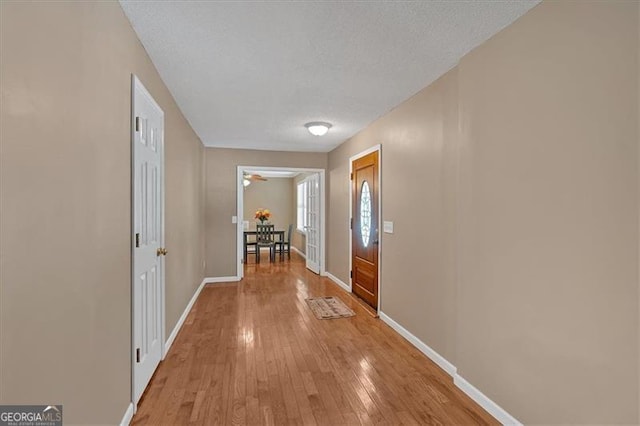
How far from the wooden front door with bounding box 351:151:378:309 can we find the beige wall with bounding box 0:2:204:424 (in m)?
2.77

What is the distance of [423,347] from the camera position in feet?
9.31

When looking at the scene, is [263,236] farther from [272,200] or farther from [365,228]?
[365,228]

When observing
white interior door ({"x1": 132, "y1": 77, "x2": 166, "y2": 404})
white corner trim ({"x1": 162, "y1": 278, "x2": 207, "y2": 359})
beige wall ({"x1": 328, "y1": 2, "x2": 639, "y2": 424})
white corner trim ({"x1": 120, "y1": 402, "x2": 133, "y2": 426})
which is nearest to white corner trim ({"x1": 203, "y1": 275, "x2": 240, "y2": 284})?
white corner trim ({"x1": 162, "y1": 278, "x2": 207, "y2": 359})

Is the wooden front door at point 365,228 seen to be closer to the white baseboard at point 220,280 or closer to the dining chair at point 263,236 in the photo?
the white baseboard at point 220,280

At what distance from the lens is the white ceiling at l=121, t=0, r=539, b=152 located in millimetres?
1785

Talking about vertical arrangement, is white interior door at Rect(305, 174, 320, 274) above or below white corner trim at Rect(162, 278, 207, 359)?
above

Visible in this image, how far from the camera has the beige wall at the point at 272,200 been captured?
388 inches

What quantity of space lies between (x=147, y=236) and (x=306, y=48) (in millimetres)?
1816

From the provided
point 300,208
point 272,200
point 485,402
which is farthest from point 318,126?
point 272,200

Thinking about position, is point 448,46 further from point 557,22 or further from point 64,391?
point 64,391

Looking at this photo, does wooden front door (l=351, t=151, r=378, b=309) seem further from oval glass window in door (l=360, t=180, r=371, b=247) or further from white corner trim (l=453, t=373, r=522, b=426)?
white corner trim (l=453, t=373, r=522, b=426)

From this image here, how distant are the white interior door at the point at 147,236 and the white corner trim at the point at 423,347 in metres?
2.30

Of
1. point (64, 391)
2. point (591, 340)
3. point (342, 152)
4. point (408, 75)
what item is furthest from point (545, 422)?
point (342, 152)

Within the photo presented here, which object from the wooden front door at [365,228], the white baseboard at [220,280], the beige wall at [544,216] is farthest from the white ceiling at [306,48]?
the white baseboard at [220,280]
